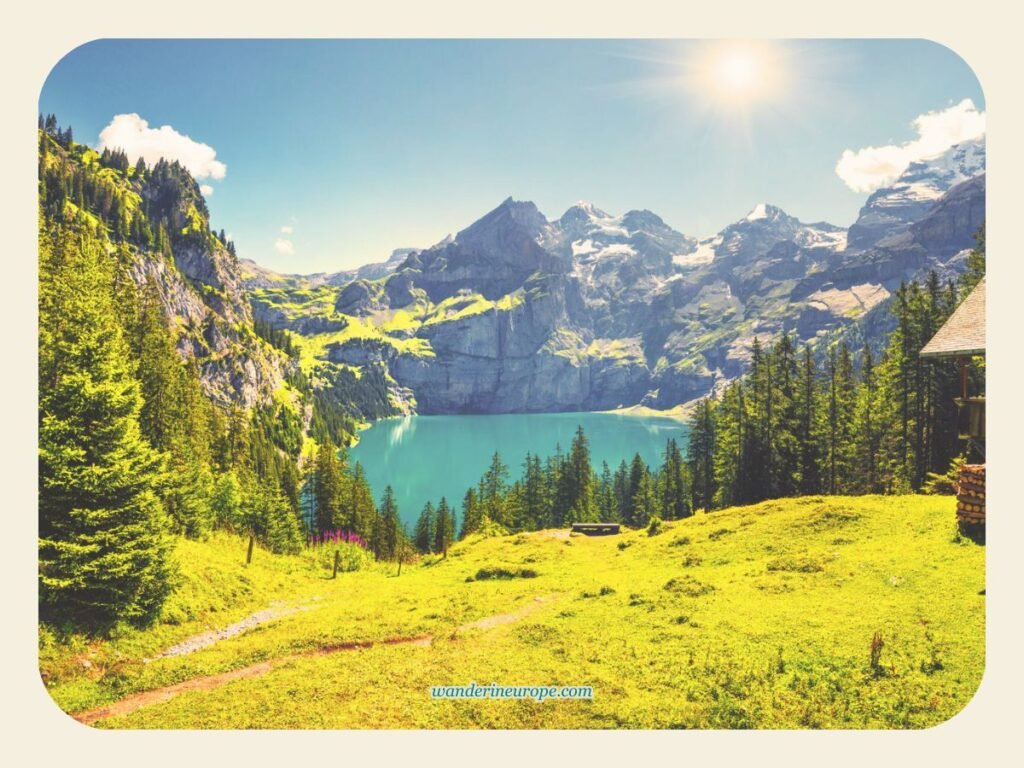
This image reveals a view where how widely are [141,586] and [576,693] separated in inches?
451

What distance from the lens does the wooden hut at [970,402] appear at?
1159 cm

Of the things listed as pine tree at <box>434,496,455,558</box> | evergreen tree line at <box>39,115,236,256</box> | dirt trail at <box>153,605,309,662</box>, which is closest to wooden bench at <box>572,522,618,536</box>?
pine tree at <box>434,496,455,558</box>

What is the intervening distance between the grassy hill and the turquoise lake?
245ft

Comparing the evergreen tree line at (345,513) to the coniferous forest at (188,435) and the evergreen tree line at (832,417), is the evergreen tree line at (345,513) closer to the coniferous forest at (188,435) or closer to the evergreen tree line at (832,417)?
the coniferous forest at (188,435)

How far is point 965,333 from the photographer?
474 inches

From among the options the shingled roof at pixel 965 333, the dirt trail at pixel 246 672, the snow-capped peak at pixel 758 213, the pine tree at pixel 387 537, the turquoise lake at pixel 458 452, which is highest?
the snow-capped peak at pixel 758 213

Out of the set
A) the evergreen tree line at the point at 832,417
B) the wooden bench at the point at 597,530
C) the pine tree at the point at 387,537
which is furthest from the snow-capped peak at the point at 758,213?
the pine tree at the point at 387,537

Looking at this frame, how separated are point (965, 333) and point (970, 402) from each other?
161cm

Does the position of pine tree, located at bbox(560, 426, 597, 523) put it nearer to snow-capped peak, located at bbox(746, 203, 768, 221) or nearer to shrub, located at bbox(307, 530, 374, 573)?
shrub, located at bbox(307, 530, 374, 573)

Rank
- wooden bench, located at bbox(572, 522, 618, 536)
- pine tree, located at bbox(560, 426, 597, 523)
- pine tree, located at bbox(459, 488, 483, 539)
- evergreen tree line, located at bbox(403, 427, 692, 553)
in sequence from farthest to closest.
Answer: pine tree, located at bbox(560, 426, 597, 523), evergreen tree line, located at bbox(403, 427, 692, 553), pine tree, located at bbox(459, 488, 483, 539), wooden bench, located at bbox(572, 522, 618, 536)

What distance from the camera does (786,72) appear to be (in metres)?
11.9

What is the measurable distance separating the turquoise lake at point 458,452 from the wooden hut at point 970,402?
80.8m

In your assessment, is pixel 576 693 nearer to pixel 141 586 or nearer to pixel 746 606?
pixel 746 606

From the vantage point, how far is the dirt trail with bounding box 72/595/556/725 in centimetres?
1069
